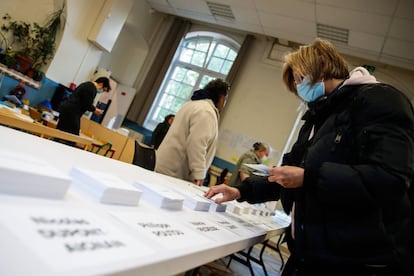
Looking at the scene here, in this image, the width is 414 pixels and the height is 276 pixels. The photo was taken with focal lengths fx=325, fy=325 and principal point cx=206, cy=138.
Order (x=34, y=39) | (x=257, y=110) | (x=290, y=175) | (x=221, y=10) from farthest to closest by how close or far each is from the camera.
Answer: (x=257, y=110)
(x=221, y=10)
(x=34, y=39)
(x=290, y=175)

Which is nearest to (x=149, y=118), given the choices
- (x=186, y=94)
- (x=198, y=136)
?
(x=186, y=94)

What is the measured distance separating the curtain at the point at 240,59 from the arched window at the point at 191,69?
17.8 inches

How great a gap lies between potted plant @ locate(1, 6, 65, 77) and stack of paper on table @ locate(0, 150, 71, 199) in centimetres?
514

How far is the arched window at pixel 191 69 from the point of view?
23.0 feet

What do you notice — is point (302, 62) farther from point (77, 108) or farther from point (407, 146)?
point (77, 108)

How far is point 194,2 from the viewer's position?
5820mm

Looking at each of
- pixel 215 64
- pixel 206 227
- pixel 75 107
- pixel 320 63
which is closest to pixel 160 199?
pixel 206 227

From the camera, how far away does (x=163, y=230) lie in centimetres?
72

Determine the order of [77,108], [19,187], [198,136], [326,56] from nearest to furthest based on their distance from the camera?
1. [19,187]
2. [326,56]
3. [198,136]
4. [77,108]

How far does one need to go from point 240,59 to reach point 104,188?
6.01 meters

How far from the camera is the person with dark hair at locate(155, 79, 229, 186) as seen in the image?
225 cm

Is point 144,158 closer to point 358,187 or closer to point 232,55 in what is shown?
point 358,187

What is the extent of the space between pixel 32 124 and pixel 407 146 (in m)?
2.62

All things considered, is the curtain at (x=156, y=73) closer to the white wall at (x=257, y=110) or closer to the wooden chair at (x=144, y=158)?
the white wall at (x=257, y=110)
